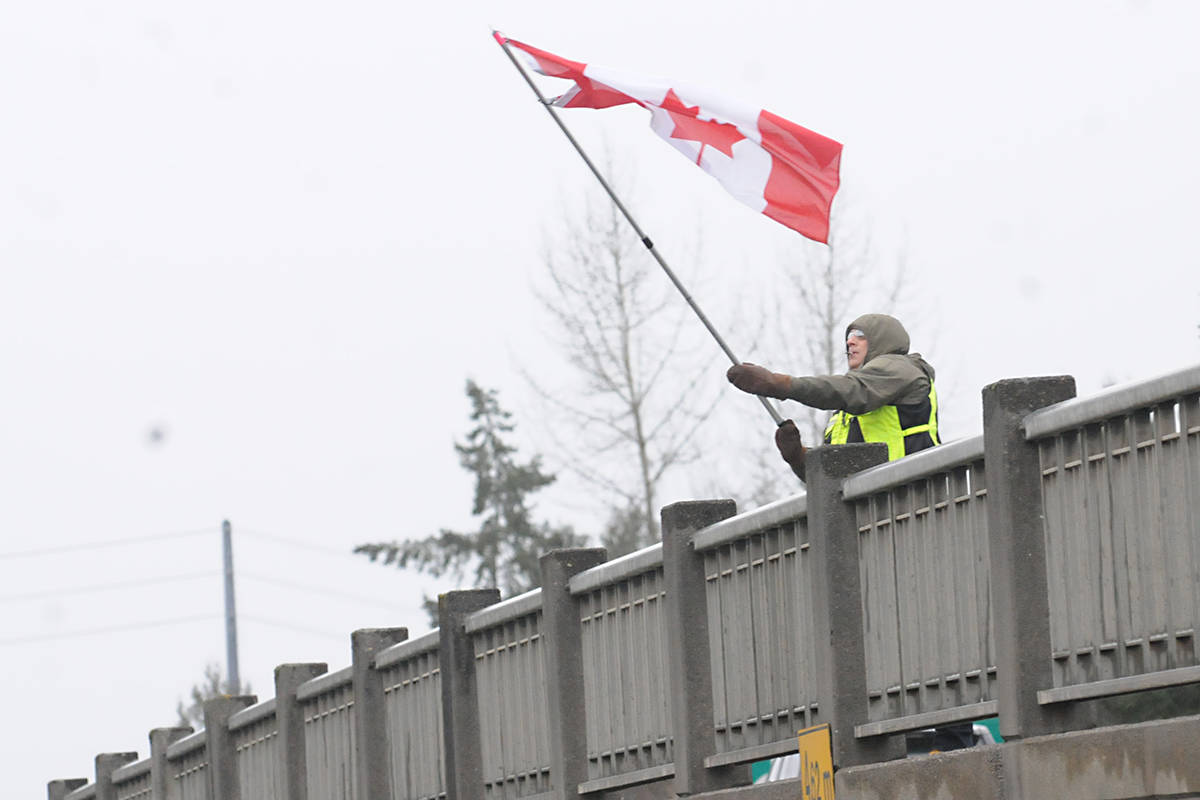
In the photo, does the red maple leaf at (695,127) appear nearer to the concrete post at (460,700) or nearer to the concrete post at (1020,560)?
the concrete post at (460,700)

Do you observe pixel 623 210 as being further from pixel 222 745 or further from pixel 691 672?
pixel 222 745

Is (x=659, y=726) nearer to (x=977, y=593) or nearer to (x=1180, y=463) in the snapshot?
(x=977, y=593)

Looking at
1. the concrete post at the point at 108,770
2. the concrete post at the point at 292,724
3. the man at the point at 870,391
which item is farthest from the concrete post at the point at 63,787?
the man at the point at 870,391

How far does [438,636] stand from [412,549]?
51.1 meters

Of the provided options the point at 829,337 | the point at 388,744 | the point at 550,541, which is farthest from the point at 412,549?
the point at 388,744

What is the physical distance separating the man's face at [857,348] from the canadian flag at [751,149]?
38.0 inches

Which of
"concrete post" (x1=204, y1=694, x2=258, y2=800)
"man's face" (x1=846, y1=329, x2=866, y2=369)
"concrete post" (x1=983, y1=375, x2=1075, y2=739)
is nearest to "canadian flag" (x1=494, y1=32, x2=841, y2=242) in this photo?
"man's face" (x1=846, y1=329, x2=866, y2=369)

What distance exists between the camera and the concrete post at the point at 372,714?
1359cm

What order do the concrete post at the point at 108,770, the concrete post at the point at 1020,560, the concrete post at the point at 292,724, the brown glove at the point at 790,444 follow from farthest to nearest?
the concrete post at the point at 108,770, the concrete post at the point at 292,724, the brown glove at the point at 790,444, the concrete post at the point at 1020,560

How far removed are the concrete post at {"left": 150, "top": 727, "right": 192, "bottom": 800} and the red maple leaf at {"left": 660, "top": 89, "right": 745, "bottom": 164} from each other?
967 cm

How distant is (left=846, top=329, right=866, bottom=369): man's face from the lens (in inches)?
373

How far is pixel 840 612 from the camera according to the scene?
8.39 metres

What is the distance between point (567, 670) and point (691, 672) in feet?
4.50

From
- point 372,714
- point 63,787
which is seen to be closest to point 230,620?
point 63,787
